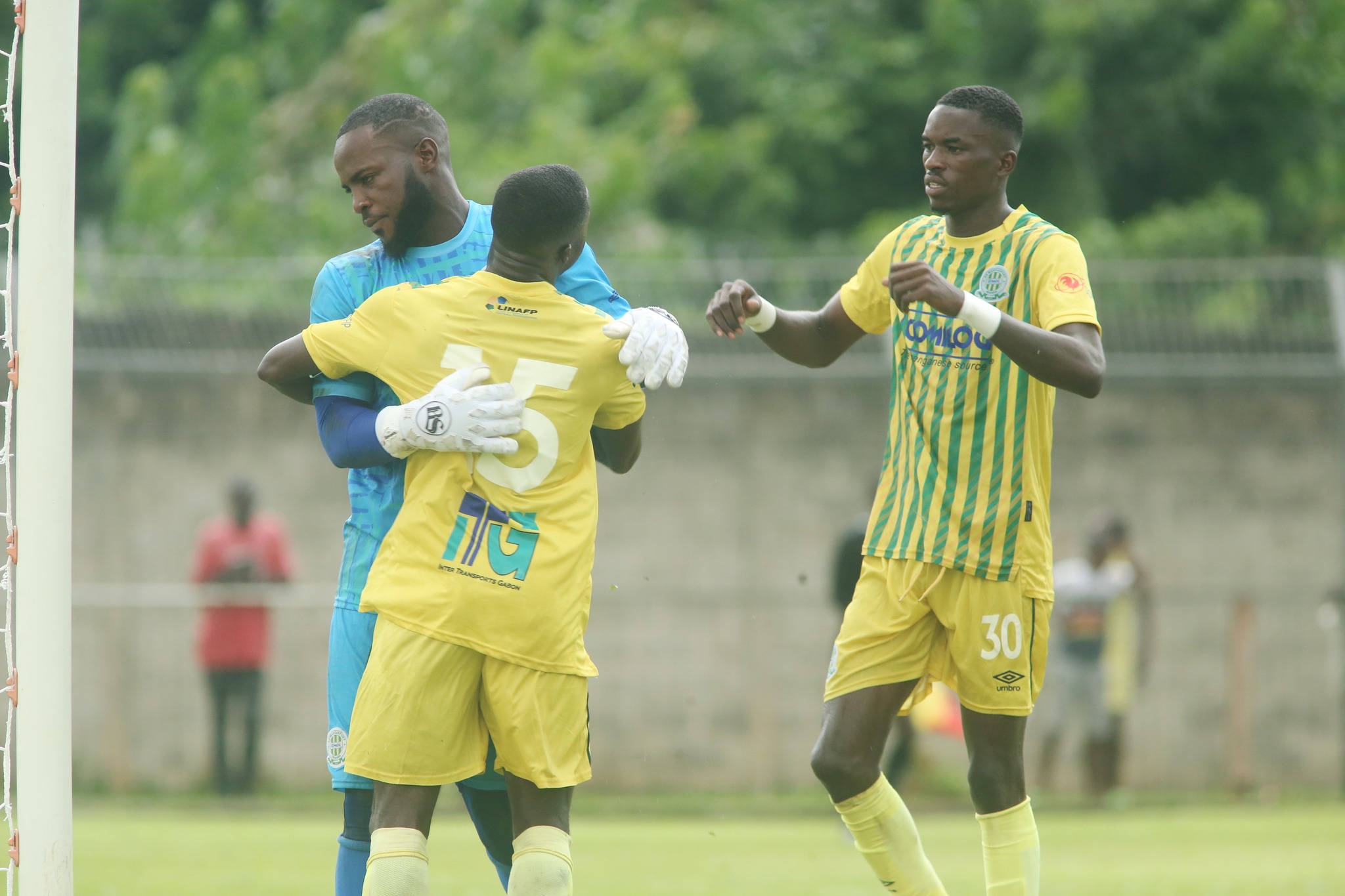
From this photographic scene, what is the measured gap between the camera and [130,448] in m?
13.1

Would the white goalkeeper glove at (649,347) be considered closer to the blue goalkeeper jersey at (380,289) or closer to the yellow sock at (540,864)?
the blue goalkeeper jersey at (380,289)

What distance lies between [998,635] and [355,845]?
1.92 metres

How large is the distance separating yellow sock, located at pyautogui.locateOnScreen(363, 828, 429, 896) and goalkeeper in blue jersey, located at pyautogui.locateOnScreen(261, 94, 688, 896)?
36 cm

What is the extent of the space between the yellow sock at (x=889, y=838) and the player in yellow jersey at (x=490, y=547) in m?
1.04

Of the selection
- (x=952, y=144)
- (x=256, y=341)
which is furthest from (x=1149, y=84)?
(x=952, y=144)

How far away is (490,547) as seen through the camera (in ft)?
12.9

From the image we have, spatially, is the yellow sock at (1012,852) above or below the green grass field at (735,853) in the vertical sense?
above

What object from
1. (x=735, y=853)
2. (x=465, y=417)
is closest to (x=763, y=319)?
(x=465, y=417)

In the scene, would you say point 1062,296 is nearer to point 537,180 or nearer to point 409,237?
point 537,180

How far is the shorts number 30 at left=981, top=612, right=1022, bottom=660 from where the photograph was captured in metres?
4.63

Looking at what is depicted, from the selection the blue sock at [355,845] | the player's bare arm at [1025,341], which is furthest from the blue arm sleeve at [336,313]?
the player's bare arm at [1025,341]

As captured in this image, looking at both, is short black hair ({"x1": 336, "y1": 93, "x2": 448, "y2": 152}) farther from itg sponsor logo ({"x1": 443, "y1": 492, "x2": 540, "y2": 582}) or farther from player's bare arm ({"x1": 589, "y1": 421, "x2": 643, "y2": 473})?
itg sponsor logo ({"x1": 443, "y1": 492, "x2": 540, "y2": 582})

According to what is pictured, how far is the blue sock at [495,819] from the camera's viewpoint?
446 centimetres

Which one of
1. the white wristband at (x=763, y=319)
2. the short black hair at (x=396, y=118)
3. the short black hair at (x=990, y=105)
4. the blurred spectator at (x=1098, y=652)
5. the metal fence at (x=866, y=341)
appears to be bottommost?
the blurred spectator at (x=1098, y=652)
